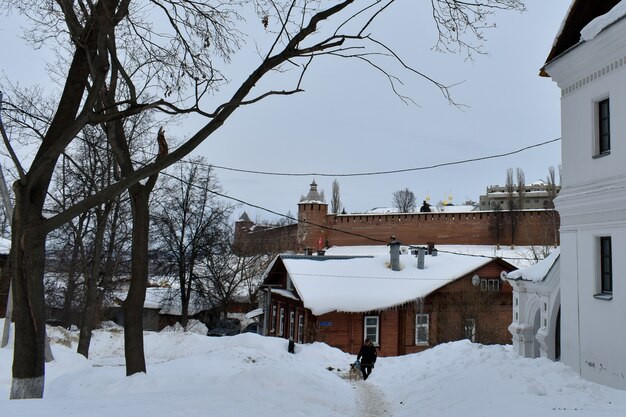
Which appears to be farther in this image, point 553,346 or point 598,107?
point 553,346

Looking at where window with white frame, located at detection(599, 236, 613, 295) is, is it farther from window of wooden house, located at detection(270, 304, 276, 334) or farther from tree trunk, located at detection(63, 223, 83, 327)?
window of wooden house, located at detection(270, 304, 276, 334)

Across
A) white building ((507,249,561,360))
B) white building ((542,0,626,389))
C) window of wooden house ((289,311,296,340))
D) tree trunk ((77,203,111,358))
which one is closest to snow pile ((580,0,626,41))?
white building ((542,0,626,389))

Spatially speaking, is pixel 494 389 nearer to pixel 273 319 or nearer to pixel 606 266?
pixel 606 266

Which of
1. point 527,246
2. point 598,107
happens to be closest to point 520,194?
point 527,246

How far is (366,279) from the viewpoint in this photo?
2775cm

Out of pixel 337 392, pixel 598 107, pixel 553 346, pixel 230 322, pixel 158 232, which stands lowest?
pixel 230 322

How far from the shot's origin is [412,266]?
29.2 meters

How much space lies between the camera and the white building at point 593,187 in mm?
9109

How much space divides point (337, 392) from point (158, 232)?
23.7m

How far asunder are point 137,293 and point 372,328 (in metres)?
18.2

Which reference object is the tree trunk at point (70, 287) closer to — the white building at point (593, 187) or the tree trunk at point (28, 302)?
the tree trunk at point (28, 302)

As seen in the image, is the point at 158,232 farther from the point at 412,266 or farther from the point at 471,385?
the point at 471,385

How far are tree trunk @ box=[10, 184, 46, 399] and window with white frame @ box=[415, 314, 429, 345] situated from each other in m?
21.6

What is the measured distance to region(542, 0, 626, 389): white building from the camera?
29.9 feet
